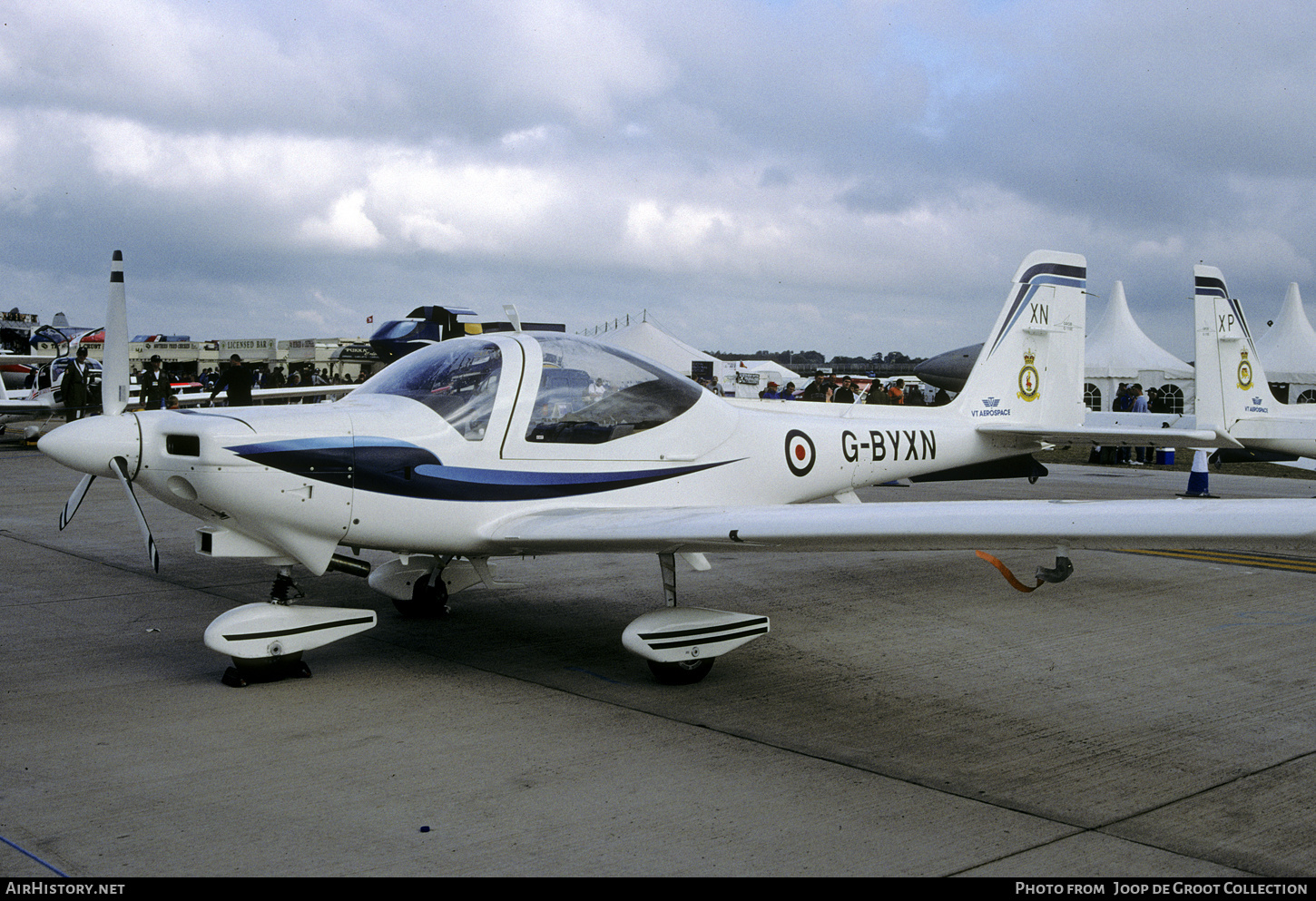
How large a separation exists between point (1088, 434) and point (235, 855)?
7.14 meters

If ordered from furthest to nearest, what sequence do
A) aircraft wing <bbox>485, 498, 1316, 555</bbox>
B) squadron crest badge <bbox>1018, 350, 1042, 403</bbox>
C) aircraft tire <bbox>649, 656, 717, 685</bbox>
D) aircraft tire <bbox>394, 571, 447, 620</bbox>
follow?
squadron crest badge <bbox>1018, 350, 1042, 403</bbox>, aircraft tire <bbox>394, 571, 447, 620</bbox>, aircraft tire <bbox>649, 656, 717, 685</bbox>, aircraft wing <bbox>485, 498, 1316, 555</bbox>

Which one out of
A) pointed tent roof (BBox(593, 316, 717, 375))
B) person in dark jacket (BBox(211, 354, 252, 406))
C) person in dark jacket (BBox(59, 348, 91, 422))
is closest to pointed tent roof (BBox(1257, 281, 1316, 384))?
pointed tent roof (BBox(593, 316, 717, 375))

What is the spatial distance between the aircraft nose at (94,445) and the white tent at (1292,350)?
99.2ft

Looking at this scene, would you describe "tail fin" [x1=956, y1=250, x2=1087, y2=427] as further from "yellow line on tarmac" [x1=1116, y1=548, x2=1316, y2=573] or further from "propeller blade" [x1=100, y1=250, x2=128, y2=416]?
"propeller blade" [x1=100, y1=250, x2=128, y2=416]

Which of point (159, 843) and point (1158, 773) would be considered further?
point (1158, 773)

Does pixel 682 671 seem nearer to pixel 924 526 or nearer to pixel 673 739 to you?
pixel 673 739

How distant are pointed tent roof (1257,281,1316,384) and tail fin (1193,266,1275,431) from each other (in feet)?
54.6

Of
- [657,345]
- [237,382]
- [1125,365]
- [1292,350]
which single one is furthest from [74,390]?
[1292,350]

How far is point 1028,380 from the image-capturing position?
9.01 meters

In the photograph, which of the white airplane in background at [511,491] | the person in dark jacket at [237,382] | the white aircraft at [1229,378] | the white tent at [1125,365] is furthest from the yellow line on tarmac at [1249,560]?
the white tent at [1125,365]

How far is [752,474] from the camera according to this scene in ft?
21.5

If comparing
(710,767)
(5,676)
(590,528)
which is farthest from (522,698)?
(5,676)

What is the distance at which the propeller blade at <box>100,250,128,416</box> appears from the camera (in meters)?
5.20
